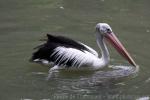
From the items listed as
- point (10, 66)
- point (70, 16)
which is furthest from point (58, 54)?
point (70, 16)

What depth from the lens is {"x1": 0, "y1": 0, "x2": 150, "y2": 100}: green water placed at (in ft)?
27.4

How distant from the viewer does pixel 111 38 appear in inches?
376

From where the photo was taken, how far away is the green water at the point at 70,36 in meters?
8.35

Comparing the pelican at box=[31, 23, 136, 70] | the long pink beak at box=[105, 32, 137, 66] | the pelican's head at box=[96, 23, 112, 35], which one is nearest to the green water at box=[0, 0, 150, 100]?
the pelican at box=[31, 23, 136, 70]

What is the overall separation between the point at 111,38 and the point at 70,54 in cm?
90

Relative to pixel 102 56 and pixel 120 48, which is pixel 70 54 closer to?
pixel 102 56

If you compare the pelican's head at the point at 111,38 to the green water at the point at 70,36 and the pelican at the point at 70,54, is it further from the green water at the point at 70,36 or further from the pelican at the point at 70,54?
the green water at the point at 70,36

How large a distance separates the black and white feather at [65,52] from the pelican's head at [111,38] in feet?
1.51

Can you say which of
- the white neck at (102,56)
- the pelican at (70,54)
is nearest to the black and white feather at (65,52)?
the pelican at (70,54)

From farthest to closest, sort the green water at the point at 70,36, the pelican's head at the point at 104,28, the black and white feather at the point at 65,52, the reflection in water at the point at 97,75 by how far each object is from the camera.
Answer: the pelican's head at the point at 104,28, the black and white feather at the point at 65,52, the reflection in water at the point at 97,75, the green water at the point at 70,36

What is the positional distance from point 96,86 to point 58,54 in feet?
3.45

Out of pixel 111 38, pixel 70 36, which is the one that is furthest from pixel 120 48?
pixel 70 36

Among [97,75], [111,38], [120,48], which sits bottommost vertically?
[97,75]

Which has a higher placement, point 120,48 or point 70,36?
point 120,48
